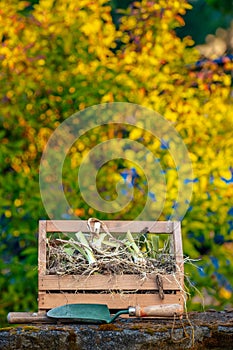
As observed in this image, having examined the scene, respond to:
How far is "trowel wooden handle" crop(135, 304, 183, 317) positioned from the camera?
2619 mm

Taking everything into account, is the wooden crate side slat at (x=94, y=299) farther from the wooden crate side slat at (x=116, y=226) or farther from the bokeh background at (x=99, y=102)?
the bokeh background at (x=99, y=102)

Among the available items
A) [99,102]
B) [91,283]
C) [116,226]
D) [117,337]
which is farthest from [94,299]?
[99,102]

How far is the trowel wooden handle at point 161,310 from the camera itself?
2.62 m

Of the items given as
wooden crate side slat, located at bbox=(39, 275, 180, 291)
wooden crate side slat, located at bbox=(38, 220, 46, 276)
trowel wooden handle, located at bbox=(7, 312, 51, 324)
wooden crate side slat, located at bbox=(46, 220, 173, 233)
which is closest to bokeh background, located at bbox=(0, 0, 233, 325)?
wooden crate side slat, located at bbox=(46, 220, 173, 233)

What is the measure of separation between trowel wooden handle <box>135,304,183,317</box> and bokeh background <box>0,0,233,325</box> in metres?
1.52

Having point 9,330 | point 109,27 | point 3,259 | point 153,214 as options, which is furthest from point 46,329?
point 109,27

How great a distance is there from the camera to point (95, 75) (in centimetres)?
446

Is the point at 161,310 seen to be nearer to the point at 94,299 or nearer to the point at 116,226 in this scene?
the point at 94,299

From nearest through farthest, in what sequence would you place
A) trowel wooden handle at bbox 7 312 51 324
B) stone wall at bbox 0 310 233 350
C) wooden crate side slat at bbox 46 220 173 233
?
stone wall at bbox 0 310 233 350, trowel wooden handle at bbox 7 312 51 324, wooden crate side slat at bbox 46 220 173 233

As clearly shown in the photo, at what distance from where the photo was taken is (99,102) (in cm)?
446

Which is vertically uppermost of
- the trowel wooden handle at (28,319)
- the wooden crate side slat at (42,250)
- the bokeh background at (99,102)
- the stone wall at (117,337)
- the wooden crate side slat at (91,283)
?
the bokeh background at (99,102)

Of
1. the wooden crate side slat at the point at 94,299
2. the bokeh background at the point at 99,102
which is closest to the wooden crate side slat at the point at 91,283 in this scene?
the wooden crate side slat at the point at 94,299

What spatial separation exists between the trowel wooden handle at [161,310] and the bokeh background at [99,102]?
1.52 m

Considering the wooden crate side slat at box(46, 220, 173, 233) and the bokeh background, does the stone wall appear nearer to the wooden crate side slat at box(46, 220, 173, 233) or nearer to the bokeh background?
the wooden crate side slat at box(46, 220, 173, 233)
